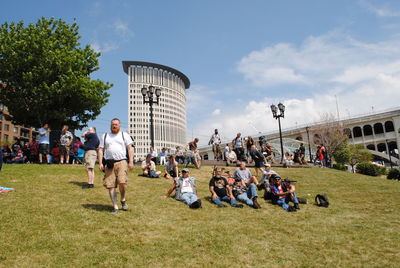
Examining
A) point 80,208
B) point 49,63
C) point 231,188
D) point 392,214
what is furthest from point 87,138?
point 49,63

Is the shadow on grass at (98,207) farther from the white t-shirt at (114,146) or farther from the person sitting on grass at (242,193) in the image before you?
the person sitting on grass at (242,193)

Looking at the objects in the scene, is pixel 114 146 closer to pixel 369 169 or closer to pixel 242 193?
pixel 242 193

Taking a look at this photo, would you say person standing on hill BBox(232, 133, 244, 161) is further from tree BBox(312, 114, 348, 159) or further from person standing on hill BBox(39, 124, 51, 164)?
tree BBox(312, 114, 348, 159)

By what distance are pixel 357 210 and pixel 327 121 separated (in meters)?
45.5

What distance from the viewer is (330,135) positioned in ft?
158

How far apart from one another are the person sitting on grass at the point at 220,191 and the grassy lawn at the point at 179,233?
1.66ft

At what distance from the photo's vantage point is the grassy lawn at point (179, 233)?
4.62 metres

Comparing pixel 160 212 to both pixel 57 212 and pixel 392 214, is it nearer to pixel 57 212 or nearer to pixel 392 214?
pixel 57 212

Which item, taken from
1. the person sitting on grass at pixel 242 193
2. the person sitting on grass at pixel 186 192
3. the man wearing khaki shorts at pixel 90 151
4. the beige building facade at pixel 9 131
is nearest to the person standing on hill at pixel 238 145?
the person sitting on grass at pixel 242 193

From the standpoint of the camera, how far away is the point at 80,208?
7.08m

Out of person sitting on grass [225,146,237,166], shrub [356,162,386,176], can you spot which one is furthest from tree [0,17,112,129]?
shrub [356,162,386,176]

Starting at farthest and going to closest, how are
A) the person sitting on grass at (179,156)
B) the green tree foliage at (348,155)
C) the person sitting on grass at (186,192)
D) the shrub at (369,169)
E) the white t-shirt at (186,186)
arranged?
the green tree foliage at (348,155) → the shrub at (369,169) → the person sitting on grass at (179,156) → the white t-shirt at (186,186) → the person sitting on grass at (186,192)

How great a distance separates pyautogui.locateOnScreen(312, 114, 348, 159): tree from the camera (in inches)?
1833

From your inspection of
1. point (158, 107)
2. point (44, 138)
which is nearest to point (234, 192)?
point (44, 138)
